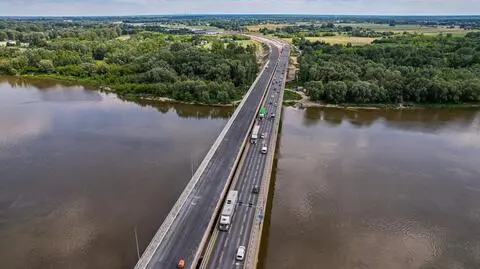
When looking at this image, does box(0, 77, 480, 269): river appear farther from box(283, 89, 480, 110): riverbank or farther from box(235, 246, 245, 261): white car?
box(283, 89, 480, 110): riverbank

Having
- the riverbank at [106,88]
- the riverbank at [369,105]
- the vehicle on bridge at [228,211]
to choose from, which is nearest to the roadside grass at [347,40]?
the riverbank at [369,105]

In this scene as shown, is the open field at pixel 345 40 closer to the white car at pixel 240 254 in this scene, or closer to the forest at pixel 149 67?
the forest at pixel 149 67

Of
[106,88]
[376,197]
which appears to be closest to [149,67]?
[106,88]

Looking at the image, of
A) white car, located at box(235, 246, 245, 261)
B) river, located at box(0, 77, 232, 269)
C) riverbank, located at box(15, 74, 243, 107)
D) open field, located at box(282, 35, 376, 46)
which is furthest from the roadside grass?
white car, located at box(235, 246, 245, 261)

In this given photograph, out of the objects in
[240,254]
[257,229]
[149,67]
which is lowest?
[240,254]

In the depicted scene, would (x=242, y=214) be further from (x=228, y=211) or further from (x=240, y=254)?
(x=240, y=254)

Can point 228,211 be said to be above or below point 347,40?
below
